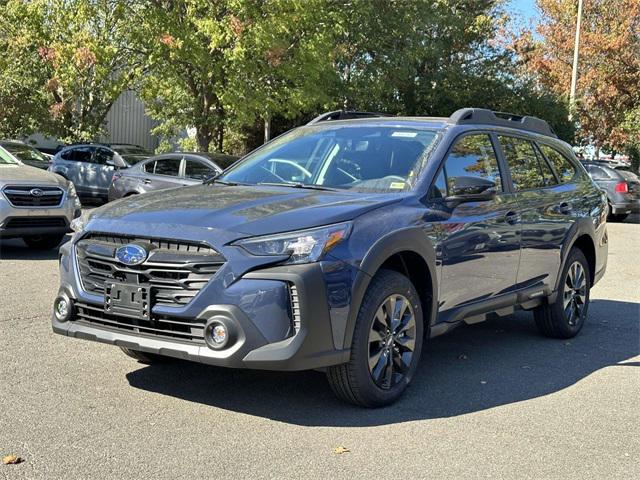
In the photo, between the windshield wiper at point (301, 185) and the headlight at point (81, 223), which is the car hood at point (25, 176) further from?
the windshield wiper at point (301, 185)

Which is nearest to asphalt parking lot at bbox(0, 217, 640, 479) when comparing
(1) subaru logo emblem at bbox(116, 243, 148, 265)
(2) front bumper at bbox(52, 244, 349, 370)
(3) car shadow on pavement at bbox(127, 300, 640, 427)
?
(3) car shadow on pavement at bbox(127, 300, 640, 427)

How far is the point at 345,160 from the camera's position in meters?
5.52

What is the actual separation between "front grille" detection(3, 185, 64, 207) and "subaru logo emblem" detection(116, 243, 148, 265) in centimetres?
617

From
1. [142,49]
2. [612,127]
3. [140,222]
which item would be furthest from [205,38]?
[612,127]

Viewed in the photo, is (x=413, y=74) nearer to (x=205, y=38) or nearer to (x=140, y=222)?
(x=205, y=38)

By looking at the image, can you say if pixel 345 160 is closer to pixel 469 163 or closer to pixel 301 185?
pixel 301 185

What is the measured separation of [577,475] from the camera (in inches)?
154

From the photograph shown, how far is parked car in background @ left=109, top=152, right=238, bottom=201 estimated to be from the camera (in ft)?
46.8

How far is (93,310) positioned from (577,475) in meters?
2.77

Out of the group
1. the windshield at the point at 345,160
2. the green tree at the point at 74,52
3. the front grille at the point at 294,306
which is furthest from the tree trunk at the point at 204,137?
the front grille at the point at 294,306

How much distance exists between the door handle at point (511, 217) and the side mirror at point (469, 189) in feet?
1.49

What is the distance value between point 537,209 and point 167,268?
10.5 ft

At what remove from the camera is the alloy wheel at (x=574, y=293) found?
6.86 metres

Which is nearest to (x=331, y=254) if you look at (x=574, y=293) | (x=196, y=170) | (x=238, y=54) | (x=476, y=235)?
(x=476, y=235)
